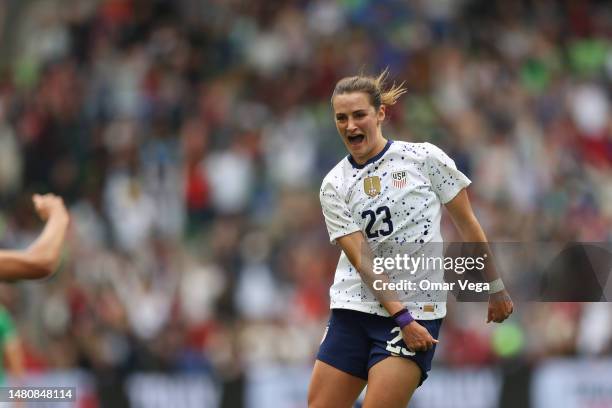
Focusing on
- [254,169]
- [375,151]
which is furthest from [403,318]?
[254,169]

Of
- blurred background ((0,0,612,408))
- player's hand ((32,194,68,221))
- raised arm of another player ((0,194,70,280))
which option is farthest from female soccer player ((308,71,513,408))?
blurred background ((0,0,612,408))

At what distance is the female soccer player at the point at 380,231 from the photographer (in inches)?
279

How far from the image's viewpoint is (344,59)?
15.9 metres

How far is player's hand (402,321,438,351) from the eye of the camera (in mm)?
6992

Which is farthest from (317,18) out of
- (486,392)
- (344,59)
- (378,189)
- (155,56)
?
(378,189)

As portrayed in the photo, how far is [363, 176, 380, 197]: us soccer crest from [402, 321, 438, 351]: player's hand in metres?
0.74

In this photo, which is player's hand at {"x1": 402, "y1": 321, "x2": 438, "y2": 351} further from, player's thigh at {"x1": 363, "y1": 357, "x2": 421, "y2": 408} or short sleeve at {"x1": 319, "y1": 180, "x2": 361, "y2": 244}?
short sleeve at {"x1": 319, "y1": 180, "x2": 361, "y2": 244}

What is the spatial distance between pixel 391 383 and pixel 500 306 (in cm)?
76

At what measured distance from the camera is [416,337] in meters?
7.00

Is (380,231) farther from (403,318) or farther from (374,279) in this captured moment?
(403,318)

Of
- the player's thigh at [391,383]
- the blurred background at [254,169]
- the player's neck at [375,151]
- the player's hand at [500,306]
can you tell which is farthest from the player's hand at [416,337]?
the blurred background at [254,169]

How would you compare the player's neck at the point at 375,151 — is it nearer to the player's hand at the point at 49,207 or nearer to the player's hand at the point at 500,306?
the player's hand at the point at 500,306

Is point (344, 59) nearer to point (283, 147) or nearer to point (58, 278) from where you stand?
point (283, 147)

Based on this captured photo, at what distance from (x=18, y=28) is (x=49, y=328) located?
507 cm
